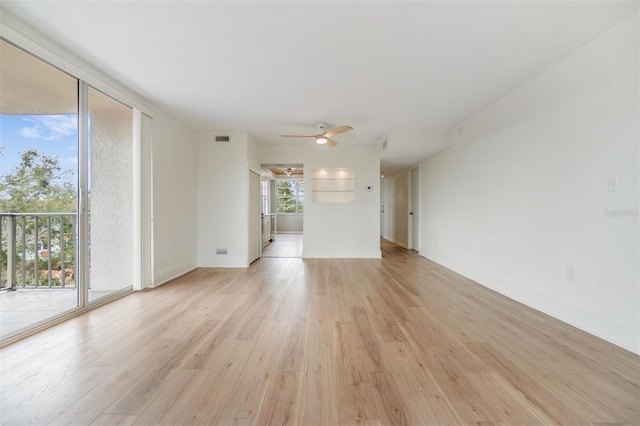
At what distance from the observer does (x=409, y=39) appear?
82.4 inches

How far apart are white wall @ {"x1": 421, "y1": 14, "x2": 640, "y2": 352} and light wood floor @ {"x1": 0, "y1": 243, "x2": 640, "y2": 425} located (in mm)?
335

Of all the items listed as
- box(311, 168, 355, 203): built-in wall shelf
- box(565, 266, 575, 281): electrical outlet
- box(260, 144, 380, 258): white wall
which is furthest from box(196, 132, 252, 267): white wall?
box(565, 266, 575, 281): electrical outlet

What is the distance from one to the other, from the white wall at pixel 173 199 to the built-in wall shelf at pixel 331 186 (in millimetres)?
2556

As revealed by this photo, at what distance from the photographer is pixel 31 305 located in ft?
8.49

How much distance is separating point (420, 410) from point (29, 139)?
383cm

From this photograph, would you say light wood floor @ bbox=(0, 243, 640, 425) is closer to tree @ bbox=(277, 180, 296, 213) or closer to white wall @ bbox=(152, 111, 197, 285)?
white wall @ bbox=(152, 111, 197, 285)

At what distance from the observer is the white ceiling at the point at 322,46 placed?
1.82m

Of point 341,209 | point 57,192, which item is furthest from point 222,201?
point 341,209

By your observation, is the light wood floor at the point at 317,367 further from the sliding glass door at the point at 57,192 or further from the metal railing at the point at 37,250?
the metal railing at the point at 37,250

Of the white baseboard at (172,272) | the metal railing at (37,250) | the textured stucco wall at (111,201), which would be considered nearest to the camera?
the metal railing at (37,250)

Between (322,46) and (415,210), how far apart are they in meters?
5.02

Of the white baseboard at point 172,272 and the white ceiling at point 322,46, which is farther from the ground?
the white ceiling at point 322,46

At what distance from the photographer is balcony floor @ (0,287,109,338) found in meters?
2.22

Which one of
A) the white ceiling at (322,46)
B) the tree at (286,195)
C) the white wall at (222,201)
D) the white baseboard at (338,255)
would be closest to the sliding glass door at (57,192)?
the white ceiling at (322,46)
